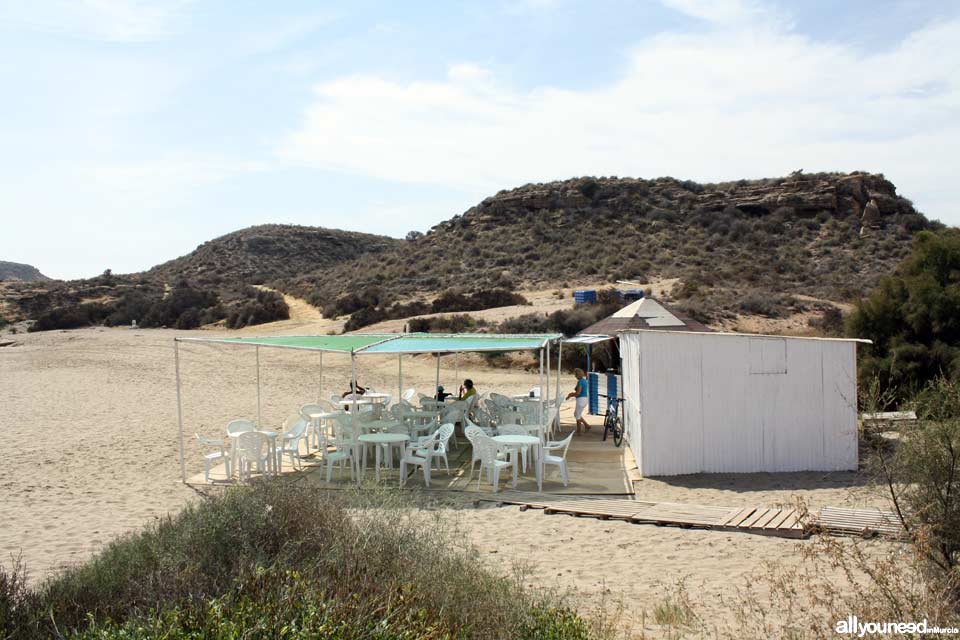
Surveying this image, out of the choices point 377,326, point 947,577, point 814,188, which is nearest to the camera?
point 947,577

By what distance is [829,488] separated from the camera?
823 centimetres

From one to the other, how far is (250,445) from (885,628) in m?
7.05

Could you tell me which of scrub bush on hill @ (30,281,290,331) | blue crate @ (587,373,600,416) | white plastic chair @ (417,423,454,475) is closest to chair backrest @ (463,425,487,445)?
white plastic chair @ (417,423,454,475)

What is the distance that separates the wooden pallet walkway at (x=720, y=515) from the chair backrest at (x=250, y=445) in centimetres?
282

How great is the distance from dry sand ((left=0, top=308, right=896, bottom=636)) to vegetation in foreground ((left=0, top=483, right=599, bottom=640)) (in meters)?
1.33

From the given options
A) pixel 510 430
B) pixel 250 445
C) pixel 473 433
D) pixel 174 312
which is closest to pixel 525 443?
pixel 473 433

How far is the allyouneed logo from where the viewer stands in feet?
11.2

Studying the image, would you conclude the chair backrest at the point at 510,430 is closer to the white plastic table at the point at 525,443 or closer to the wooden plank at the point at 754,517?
the white plastic table at the point at 525,443

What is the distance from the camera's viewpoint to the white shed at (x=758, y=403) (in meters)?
8.98

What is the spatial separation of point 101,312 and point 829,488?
1611 inches

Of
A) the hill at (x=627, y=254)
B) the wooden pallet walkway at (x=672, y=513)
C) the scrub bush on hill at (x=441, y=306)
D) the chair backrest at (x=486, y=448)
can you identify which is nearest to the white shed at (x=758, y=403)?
the wooden pallet walkway at (x=672, y=513)

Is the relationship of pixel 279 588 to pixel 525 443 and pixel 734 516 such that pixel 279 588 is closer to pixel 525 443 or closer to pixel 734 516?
pixel 734 516

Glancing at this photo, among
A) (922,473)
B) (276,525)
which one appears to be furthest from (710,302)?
(276,525)

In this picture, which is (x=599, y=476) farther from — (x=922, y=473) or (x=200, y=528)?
(x=200, y=528)
